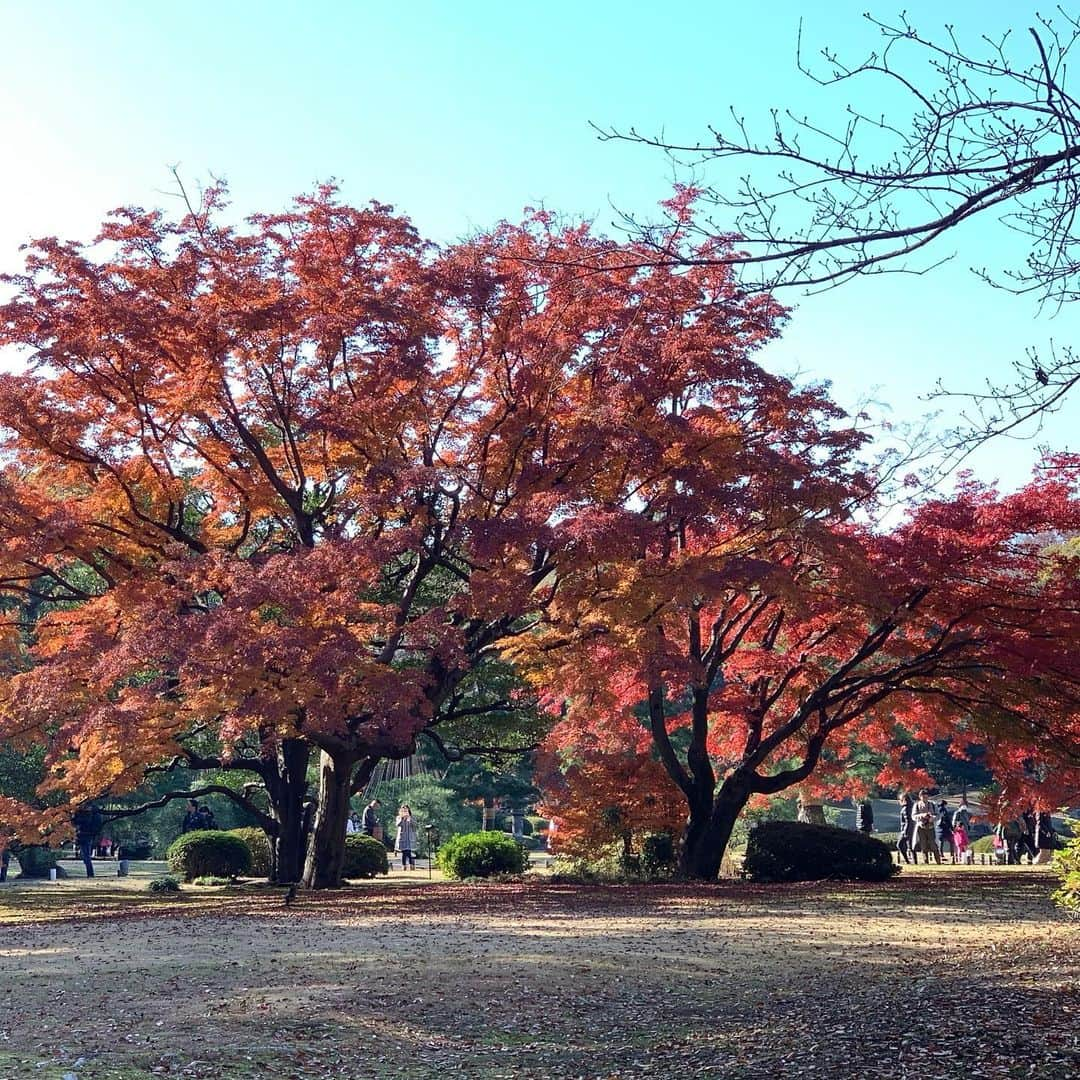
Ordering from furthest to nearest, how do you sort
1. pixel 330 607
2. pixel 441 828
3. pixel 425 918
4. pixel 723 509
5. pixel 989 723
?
pixel 441 828 → pixel 989 723 → pixel 723 509 → pixel 330 607 → pixel 425 918

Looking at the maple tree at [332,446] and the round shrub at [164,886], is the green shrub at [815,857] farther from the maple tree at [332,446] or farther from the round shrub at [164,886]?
the round shrub at [164,886]

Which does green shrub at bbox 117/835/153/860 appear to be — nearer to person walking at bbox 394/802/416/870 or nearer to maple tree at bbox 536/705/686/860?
person walking at bbox 394/802/416/870

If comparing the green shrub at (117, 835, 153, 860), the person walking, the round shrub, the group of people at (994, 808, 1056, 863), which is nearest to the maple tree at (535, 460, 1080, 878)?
the group of people at (994, 808, 1056, 863)

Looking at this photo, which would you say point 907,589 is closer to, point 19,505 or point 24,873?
point 19,505

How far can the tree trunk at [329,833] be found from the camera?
55.4ft

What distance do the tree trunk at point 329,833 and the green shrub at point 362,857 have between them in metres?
4.25

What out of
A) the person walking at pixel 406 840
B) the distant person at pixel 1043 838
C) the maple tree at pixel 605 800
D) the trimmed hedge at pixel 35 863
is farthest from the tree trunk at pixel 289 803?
the distant person at pixel 1043 838

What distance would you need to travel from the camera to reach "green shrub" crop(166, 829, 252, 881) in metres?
22.1

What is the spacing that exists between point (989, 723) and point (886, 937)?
299 inches

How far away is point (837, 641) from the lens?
1803 centimetres

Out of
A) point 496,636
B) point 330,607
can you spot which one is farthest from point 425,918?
point 496,636

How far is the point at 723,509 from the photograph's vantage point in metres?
14.6

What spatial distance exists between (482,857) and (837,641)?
23.4 feet

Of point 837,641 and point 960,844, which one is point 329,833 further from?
point 960,844
